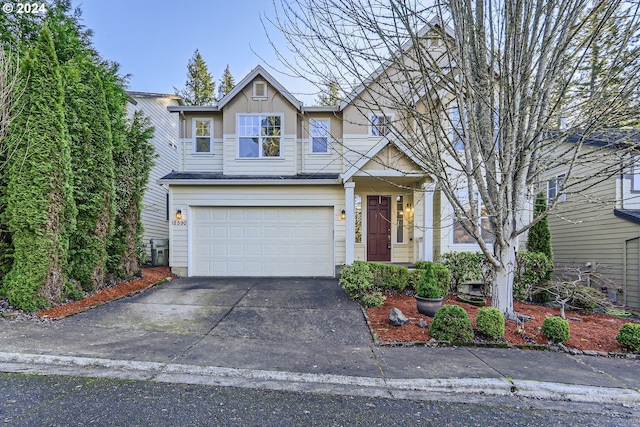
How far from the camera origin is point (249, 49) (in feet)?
17.1

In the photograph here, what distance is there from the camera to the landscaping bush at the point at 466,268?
8.59m

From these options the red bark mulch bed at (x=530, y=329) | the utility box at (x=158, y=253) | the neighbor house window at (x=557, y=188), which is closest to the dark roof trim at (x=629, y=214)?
the neighbor house window at (x=557, y=188)

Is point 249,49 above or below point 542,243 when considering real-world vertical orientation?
above

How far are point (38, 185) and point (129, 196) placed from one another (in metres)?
2.75

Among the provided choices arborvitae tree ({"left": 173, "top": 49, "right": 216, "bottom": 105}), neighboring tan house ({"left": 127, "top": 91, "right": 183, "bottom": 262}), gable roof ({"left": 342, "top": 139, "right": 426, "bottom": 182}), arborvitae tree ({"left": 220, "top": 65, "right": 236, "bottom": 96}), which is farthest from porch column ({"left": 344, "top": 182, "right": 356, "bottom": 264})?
arborvitae tree ({"left": 220, "top": 65, "right": 236, "bottom": 96})

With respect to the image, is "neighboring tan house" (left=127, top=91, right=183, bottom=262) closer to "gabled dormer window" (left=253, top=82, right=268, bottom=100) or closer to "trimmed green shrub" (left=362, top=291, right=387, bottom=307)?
"gabled dormer window" (left=253, top=82, right=268, bottom=100)

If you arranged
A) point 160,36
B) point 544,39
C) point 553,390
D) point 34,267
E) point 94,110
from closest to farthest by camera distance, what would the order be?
point 553,390 < point 544,39 < point 34,267 < point 94,110 < point 160,36

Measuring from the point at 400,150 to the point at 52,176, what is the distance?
7845 mm

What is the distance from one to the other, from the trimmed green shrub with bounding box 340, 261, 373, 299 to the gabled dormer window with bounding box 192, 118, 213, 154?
6605mm

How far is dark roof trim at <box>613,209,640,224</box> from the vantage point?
8.56 metres

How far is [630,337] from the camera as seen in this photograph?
4750mm

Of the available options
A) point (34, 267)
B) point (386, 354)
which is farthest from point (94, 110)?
point (386, 354)

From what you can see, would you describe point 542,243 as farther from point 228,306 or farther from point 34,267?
point 34,267

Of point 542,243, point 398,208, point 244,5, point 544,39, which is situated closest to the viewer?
point 544,39
